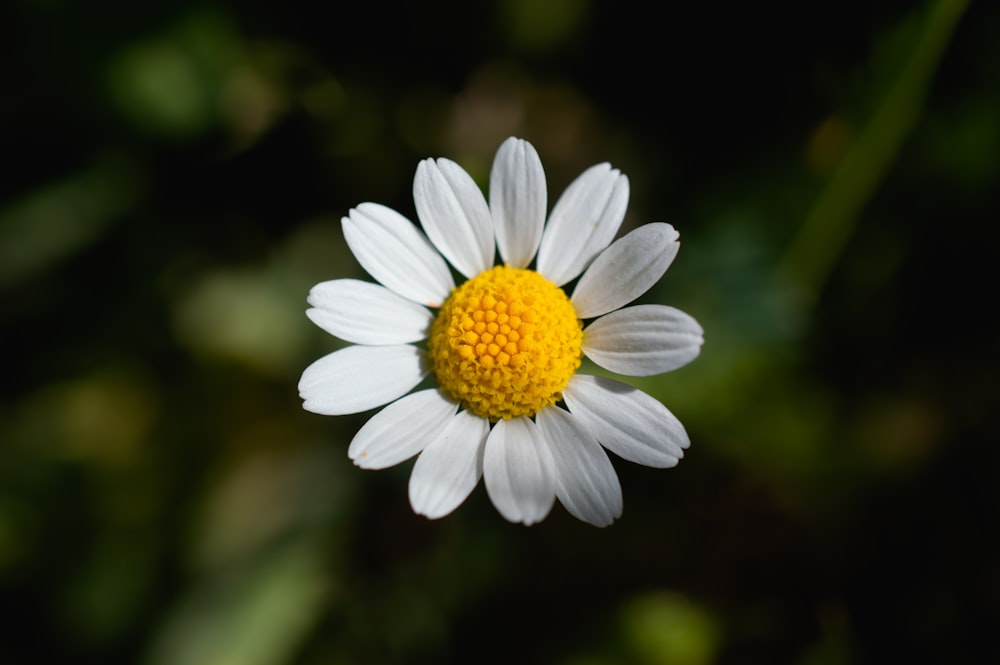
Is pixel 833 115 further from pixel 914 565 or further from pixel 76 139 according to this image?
pixel 76 139

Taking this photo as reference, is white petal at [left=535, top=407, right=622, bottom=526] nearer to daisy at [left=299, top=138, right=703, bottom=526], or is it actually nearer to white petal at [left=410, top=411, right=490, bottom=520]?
daisy at [left=299, top=138, right=703, bottom=526]

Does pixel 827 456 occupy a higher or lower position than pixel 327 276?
lower

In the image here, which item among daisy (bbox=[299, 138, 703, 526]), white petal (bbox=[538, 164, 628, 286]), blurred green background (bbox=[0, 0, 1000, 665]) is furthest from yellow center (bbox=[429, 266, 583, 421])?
blurred green background (bbox=[0, 0, 1000, 665])

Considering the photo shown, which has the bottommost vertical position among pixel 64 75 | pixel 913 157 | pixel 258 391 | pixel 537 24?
pixel 258 391

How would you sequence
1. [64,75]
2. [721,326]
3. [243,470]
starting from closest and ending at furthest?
[721,326], [64,75], [243,470]

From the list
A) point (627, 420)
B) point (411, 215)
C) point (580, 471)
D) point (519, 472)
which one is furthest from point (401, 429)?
point (411, 215)

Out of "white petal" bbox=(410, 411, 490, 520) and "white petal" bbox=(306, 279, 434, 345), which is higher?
"white petal" bbox=(306, 279, 434, 345)

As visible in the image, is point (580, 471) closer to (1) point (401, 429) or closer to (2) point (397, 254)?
(1) point (401, 429)

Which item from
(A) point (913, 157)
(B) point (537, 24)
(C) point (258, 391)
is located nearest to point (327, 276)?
(C) point (258, 391)
